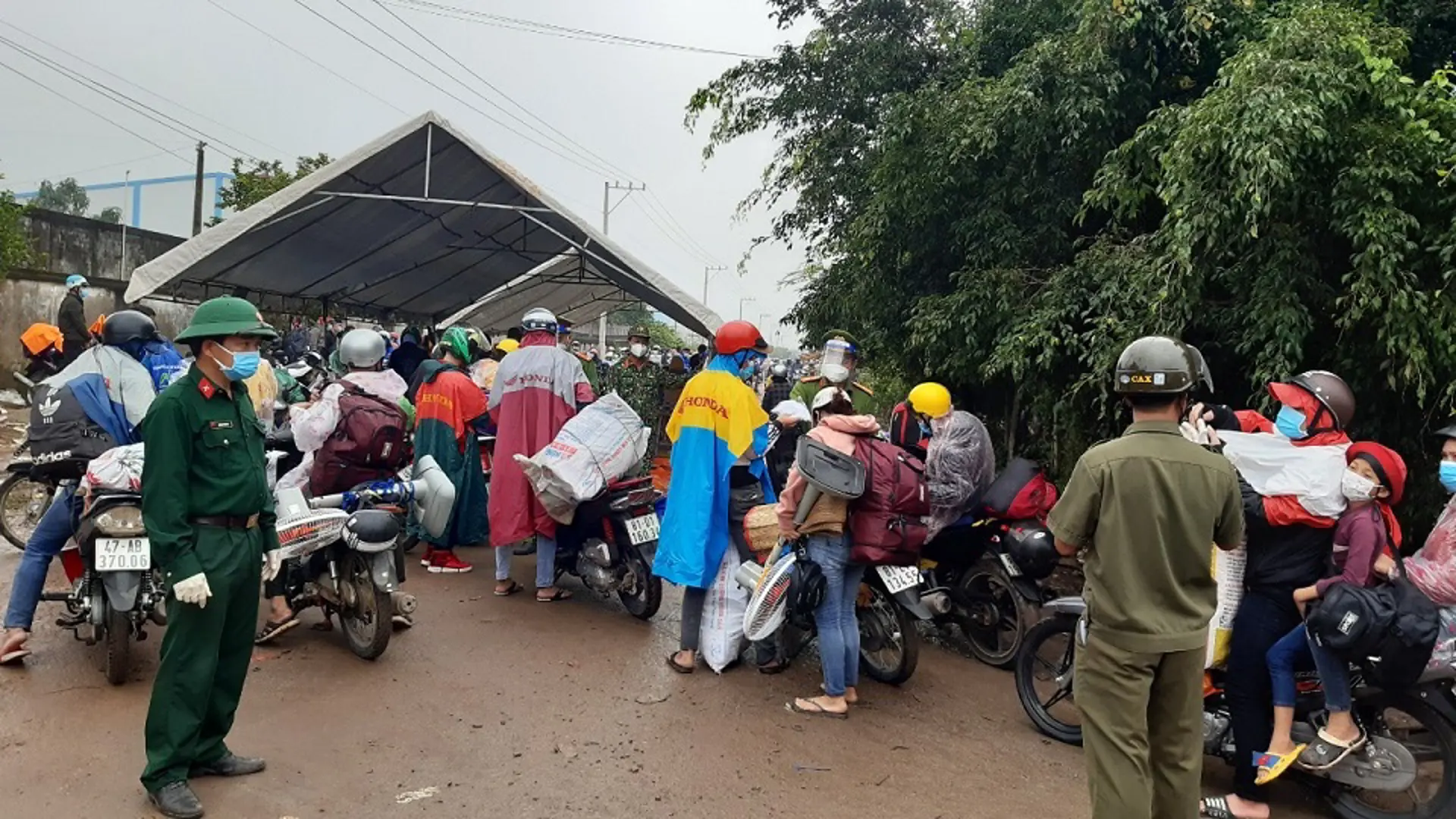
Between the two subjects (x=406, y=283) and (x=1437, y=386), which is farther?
(x=406, y=283)

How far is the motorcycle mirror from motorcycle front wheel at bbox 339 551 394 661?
0.51m

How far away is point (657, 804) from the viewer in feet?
12.1

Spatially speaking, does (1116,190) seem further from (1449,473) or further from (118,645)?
(118,645)

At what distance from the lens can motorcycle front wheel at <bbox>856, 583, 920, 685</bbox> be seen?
16.2 ft

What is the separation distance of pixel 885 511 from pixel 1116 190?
10.1ft

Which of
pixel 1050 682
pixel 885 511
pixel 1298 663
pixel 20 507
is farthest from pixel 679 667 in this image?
pixel 20 507

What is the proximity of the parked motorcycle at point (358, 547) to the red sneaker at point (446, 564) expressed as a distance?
A: 1.41 metres

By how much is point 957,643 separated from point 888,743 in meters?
1.70

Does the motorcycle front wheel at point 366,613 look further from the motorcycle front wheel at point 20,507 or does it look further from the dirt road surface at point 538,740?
the motorcycle front wheel at point 20,507

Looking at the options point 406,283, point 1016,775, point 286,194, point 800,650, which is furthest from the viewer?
point 406,283

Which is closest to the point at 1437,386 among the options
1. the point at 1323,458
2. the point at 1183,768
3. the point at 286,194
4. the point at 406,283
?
the point at 1323,458

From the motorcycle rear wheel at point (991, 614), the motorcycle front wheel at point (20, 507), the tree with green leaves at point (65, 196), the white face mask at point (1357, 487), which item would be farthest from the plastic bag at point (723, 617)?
the tree with green leaves at point (65, 196)

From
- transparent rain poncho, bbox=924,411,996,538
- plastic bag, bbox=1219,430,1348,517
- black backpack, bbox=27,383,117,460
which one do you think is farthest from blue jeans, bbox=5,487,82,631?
plastic bag, bbox=1219,430,1348,517

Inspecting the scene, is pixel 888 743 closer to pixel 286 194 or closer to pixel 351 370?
pixel 351 370
